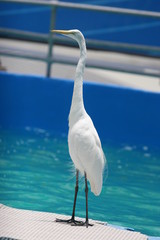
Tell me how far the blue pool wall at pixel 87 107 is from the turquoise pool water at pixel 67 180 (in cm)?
19

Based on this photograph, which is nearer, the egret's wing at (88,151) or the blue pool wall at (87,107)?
the egret's wing at (88,151)

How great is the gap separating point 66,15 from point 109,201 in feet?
26.5

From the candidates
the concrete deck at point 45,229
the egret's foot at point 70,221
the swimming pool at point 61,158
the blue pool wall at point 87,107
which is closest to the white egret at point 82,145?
the egret's foot at point 70,221

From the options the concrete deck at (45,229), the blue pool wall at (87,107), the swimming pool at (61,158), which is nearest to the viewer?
the concrete deck at (45,229)

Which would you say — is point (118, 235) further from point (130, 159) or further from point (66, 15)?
point (66, 15)

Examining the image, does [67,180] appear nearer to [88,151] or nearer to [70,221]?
[70,221]

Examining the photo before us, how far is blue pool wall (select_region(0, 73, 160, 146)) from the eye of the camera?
27.5ft

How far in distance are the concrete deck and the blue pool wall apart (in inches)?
141

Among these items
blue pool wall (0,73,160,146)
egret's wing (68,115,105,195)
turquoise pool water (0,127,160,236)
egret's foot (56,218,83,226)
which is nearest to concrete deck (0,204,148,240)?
egret's foot (56,218,83,226)

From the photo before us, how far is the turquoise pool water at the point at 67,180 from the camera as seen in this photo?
19.3 feet

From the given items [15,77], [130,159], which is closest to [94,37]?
[15,77]

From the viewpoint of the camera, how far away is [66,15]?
1370 cm

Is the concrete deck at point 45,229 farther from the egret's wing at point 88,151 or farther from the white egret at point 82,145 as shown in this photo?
the egret's wing at point 88,151

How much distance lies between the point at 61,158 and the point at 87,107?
44.8 inches
